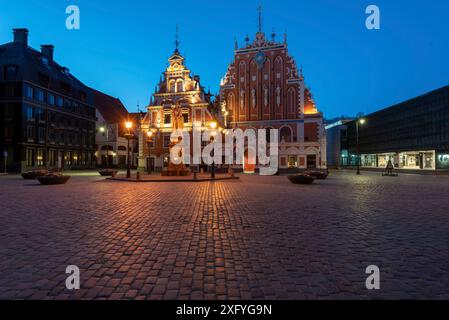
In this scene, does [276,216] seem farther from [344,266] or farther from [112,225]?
[112,225]

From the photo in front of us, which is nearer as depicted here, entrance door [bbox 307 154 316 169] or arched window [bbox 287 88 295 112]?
entrance door [bbox 307 154 316 169]

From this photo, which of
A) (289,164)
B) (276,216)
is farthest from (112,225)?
(289,164)

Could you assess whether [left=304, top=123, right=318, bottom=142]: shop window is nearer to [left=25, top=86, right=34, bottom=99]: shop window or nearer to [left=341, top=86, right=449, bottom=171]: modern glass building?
[left=341, top=86, right=449, bottom=171]: modern glass building

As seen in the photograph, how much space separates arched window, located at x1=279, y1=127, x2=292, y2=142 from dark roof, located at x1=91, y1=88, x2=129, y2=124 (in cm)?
3488

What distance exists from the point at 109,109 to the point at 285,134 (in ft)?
135

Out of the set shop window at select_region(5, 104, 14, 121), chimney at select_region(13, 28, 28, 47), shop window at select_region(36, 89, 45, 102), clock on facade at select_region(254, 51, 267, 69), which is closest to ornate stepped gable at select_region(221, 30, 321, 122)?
clock on facade at select_region(254, 51, 267, 69)

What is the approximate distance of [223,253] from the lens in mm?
4922

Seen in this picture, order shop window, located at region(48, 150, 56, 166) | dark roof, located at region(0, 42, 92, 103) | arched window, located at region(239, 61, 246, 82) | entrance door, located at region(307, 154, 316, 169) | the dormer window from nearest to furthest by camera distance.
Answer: dark roof, located at region(0, 42, 92, 103)
entrance door, located at region(307, 154, 316, 169)
shop window, located at region(48, 150, 56, 166)
the dormer window
arched window, located at region(239, 61, 246, 82)

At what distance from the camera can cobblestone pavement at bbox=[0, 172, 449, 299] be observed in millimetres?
3562

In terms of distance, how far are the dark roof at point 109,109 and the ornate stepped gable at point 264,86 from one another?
2721 centimetres

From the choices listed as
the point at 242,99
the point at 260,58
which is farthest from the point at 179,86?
the point at 260,58
